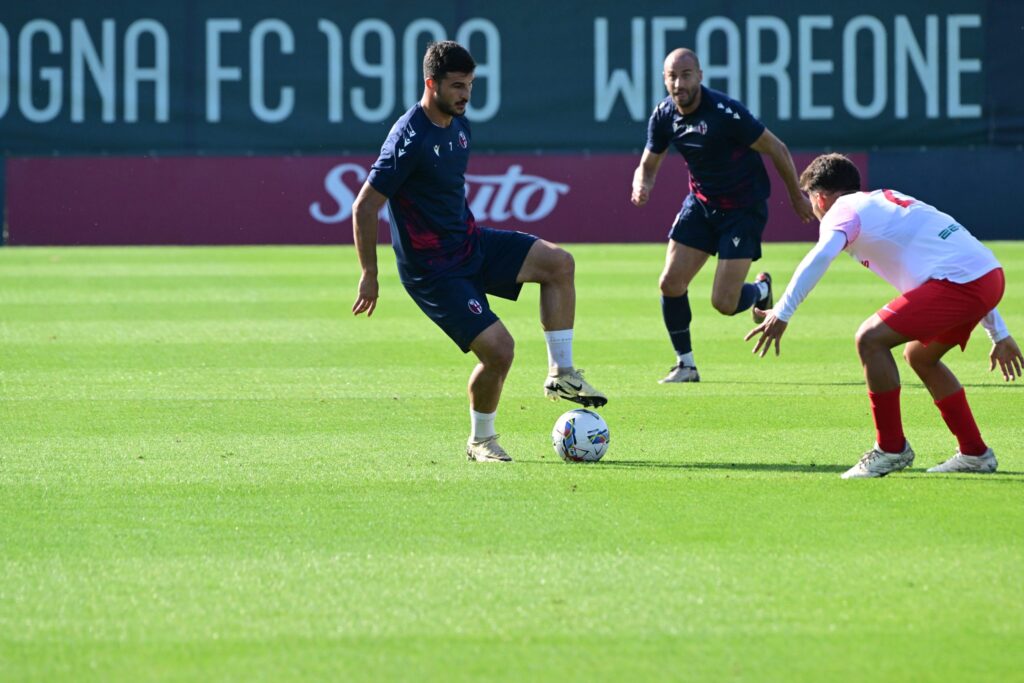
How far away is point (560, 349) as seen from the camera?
25.5ft

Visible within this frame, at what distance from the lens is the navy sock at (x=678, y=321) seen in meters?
11.1

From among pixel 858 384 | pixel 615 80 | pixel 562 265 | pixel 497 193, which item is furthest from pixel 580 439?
pixel 615 80

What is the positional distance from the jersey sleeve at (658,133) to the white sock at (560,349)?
380 centimetres

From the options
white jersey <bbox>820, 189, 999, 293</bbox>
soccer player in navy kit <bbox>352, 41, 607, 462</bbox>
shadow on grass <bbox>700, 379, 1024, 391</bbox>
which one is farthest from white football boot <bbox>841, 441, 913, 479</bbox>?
shadow on grass <bbox>700, 379, 1024, 391</bbox>

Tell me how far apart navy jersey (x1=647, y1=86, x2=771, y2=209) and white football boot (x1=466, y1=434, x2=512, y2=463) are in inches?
159

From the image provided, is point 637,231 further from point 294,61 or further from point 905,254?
point 905,254

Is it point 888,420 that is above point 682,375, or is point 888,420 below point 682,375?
above

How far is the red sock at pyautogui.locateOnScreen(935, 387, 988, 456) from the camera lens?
284 inches

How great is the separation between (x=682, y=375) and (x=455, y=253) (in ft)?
11.4

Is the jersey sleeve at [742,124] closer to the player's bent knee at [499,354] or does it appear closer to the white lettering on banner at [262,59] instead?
the player's bent knee at [499,354]

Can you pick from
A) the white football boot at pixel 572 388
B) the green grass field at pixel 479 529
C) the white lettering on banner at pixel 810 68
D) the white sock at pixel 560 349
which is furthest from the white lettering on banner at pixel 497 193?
the white football boot at pixel 572 388

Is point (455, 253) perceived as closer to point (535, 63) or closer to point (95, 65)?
point (535, 63)

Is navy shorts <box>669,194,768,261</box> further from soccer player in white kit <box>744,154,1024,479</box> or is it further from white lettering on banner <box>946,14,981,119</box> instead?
white lettering on banner <box>946,14,981,119</box>

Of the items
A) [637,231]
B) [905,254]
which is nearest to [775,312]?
[905,254]
